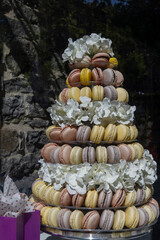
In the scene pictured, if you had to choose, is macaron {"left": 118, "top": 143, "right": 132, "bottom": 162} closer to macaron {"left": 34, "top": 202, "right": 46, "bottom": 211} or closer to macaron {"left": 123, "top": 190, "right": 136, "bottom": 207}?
macaron {"left": 123, "top": 190, "right": 136, "bottom": 207}

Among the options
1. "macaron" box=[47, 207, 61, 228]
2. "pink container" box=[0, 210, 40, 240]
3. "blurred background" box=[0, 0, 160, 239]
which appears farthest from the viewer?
"blurred background" box=[0, 0, 160, 239]

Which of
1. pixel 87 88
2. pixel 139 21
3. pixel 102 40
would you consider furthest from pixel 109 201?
pixel 139 21

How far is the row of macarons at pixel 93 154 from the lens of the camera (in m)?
1.18

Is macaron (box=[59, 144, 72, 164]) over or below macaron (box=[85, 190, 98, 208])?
over

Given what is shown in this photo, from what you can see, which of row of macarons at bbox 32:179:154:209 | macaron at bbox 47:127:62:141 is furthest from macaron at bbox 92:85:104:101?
row of macarons at bbox 32:179:154:209

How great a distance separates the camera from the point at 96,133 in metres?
1.19

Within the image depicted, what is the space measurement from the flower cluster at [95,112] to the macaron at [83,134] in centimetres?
3

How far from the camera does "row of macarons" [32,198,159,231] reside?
1099 mm

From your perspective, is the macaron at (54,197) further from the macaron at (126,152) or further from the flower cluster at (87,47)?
the flower cluster at (87,47)

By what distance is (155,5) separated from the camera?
4473mm

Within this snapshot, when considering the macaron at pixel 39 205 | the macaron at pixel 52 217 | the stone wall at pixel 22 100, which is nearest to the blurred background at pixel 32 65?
the stone wall at pixel 22 100

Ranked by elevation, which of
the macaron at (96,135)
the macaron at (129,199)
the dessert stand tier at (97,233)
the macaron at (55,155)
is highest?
the macaron at (96,135)

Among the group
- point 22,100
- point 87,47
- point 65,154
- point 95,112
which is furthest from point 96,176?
point 22,100

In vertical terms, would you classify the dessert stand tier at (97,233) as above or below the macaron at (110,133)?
below
